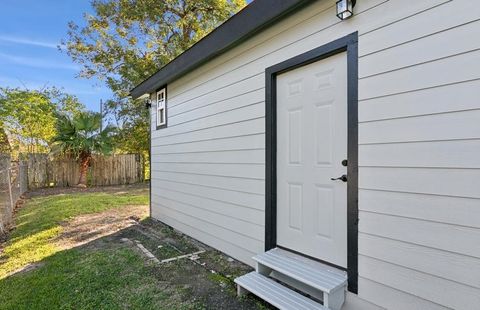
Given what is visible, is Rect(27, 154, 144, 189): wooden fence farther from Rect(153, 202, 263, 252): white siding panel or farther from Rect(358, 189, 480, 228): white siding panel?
Rect(358, 189, 480, 228): white siding panel

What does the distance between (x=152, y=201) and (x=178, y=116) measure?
235 centimetres

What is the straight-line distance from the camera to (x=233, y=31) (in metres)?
3.63

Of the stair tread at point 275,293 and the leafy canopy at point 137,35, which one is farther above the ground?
the leafy canopy at point 137,35

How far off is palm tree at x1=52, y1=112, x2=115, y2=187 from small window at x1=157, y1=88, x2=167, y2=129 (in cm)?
721

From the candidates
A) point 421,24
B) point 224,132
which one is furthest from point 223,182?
point 421,24

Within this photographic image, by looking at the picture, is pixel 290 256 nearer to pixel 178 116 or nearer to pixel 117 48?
pixel 178 116

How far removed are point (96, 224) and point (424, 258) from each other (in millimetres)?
5944

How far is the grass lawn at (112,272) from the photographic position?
2.82m

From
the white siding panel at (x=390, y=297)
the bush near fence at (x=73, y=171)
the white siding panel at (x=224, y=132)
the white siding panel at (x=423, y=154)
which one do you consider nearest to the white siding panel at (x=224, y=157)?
the white siding panel at (x=224, y=132)

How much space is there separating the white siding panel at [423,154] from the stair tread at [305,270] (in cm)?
96

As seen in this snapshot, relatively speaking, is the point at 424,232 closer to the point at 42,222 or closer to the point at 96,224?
the point at 96,224

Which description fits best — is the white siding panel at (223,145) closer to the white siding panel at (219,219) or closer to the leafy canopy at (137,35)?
the white siding panel at (219,219)

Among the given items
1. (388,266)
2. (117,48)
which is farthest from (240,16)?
(117,48)

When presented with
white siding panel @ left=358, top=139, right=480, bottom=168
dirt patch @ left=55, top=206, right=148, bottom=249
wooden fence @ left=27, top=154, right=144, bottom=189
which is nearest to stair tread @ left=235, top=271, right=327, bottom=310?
white siding panel @ left=358, top=139, right=480, bottom=168
